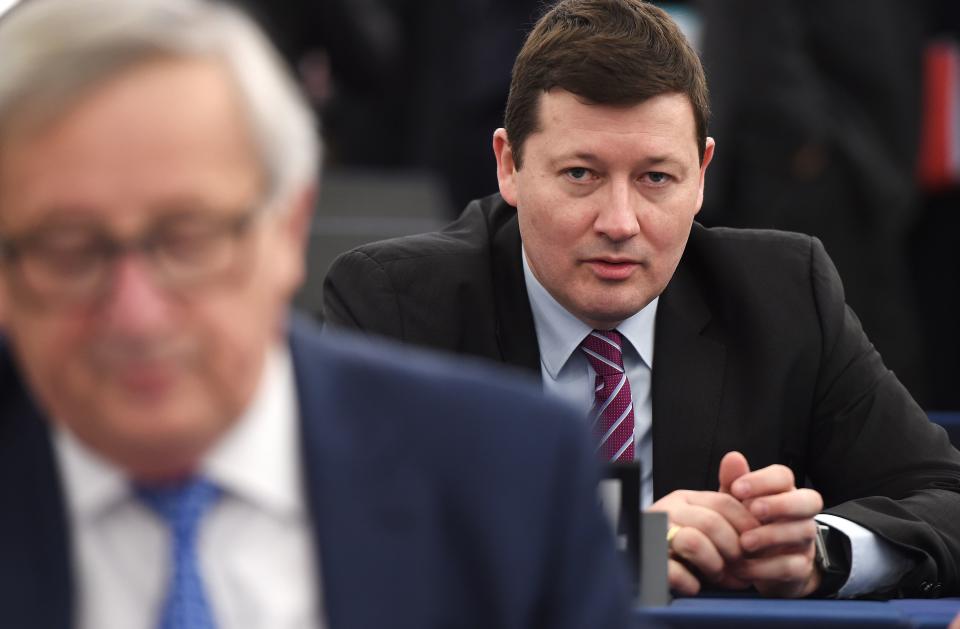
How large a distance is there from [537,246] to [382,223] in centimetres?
187

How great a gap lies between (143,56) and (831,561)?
150cm

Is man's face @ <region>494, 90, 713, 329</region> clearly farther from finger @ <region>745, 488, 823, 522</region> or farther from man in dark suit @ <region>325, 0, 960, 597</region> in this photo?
finger @ <region>745, 488, 823, 522</region>

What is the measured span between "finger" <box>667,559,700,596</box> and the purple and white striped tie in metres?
0.49

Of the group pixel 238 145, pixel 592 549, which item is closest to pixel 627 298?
pixel 592 549

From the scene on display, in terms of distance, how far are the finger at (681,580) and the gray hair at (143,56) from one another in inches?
40.9

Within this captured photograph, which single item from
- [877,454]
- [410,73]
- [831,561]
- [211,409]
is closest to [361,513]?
[211,409]

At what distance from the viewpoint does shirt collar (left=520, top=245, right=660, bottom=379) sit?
9.83 ft

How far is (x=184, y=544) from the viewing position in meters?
1.53

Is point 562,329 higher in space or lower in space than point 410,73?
higher

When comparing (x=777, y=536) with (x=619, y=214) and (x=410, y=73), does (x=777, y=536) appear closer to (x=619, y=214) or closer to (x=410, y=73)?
(x=619, y=214)

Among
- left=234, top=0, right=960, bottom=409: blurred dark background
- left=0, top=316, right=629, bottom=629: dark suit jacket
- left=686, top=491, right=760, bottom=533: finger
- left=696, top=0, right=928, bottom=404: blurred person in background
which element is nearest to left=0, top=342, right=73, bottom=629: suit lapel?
left=0, top=316, right=629, bottom=629: dark suit jacket

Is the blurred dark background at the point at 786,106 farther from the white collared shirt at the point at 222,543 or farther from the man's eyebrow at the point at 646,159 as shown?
the white collared shirt at the point at 222,543

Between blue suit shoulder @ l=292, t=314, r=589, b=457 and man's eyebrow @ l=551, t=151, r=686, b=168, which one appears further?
man's eyebrow @ l=551, t=151, r=686, b=168

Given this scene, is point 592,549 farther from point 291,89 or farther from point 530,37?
point 530,37
